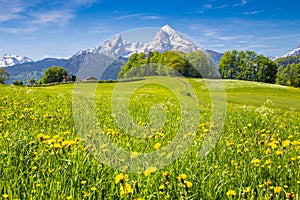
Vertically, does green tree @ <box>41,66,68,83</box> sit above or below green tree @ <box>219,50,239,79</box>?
below

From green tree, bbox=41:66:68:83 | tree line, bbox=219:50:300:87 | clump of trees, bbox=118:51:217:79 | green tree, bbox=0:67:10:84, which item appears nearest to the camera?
clump of trees, bbox=118:51:217:79

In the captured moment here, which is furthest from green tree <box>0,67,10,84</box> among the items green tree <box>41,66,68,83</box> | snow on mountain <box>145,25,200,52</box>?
snow on mountain <box>145,25,200,52</box>

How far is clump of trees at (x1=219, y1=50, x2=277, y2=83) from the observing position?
104 metres

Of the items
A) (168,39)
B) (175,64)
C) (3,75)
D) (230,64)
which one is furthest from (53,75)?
(168,39)

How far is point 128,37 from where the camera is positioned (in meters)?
5.96

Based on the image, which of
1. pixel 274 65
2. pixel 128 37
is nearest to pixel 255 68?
→ pixel 274 65

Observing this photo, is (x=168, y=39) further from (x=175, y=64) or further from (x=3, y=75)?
(x=3, y=75)

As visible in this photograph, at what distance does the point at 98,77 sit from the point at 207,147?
91.0 inches

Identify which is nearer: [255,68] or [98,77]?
[98,77]

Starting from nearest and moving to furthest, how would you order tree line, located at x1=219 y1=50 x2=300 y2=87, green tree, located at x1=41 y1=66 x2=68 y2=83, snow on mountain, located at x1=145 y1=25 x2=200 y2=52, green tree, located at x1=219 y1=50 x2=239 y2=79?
snow on mountain, located at x1=145 y1=25 x2=200 y2=52
tree line, located at x1=219 y1=50 x2=300 y2=87
green tree, located at x1=219 y1=50 x2=239 y2=79
green tree, located at x1=41 y1=66 x2=68 y2=83

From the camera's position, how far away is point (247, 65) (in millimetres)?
104000

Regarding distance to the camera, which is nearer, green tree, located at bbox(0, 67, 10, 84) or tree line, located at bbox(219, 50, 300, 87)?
tree line, located at bbox(219, 50, 300, 87)

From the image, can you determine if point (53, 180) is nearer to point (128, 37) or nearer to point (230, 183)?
point (230, 183)

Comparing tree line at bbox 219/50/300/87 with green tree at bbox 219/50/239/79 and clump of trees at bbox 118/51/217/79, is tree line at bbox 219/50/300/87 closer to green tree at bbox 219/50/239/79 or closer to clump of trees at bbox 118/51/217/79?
green tree at bbox 219/50/239/79
